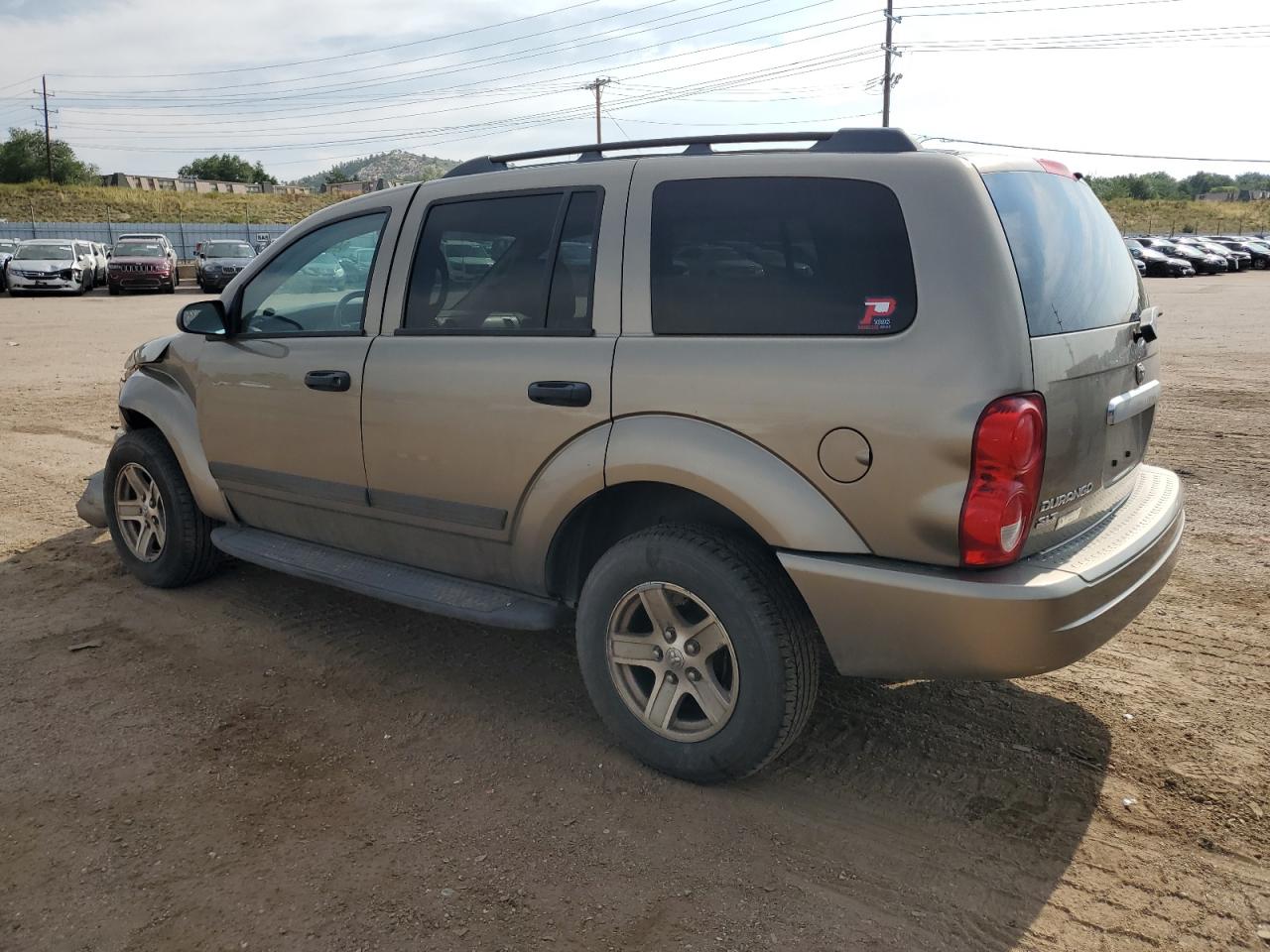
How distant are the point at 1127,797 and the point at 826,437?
1518 millimetres

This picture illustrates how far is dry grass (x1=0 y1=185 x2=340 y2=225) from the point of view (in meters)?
60.2

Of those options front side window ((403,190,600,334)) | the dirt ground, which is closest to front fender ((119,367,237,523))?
the dirt ground

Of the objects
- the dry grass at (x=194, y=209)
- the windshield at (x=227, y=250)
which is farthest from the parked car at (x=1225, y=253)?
the windshield at (x=227, y=250)

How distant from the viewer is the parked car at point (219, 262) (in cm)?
2766

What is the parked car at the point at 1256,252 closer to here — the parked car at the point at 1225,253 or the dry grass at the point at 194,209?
the parked car at the point at 1225,253

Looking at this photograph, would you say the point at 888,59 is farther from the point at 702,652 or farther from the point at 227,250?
the point at 702,652

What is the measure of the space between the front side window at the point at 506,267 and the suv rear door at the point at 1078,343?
1354 millimetres

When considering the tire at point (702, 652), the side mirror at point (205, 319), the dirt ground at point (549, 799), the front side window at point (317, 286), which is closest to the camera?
the dirt ground at point (549, 799)

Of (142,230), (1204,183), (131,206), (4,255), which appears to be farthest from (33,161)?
(1204,183)

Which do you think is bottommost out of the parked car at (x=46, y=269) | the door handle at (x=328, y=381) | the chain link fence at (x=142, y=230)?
the door handle at (x=328, y=381)

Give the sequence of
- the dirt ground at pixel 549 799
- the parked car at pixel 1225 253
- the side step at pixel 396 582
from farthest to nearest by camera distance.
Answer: the parked car at pixel 1225 253 → the side step at pixel 396 582 → the dirt ground at pixel 549 799

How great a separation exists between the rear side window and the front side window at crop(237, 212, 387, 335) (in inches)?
56.6

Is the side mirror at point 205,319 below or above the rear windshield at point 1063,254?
below

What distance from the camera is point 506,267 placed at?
365 centimetres
